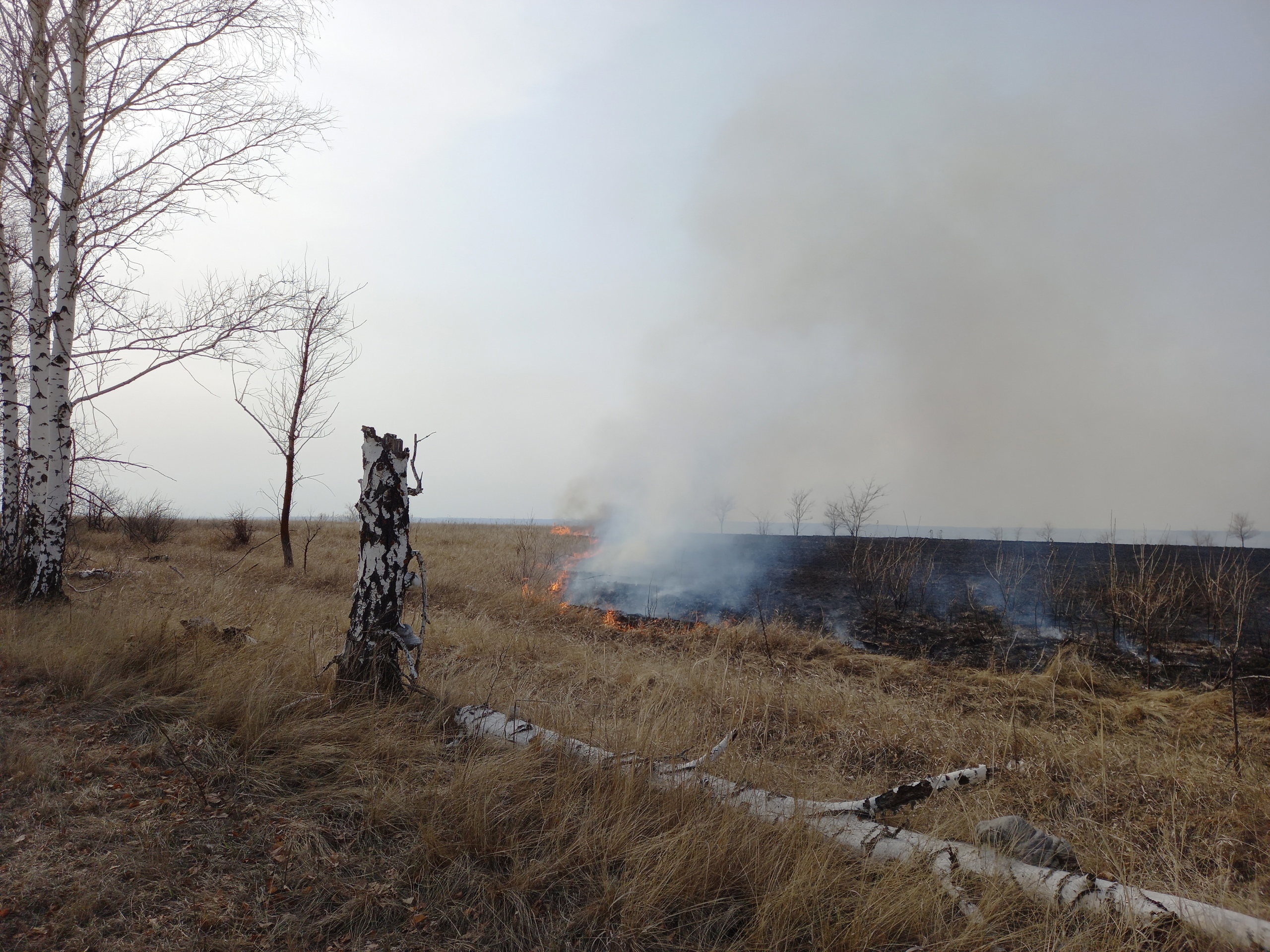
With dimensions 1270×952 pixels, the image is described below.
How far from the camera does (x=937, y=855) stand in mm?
2932

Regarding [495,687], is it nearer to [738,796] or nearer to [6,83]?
[738,796]

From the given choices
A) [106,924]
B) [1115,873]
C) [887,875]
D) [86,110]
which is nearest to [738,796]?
[887,875]

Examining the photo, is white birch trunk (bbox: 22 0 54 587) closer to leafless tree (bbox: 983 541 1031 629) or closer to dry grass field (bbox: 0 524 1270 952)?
dry grass field (bbox: 0 524 1270 952)

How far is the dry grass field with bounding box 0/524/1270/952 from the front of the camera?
241 cm

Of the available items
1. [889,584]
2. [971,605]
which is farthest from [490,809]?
[889,584]

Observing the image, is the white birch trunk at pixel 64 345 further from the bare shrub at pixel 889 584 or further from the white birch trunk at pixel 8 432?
the bare shrub at pixel 889 584

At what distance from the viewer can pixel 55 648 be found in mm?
4871

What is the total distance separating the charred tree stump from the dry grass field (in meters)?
0.41

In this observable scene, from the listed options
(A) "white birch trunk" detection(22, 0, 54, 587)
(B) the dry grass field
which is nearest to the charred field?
(B) the dry grass field

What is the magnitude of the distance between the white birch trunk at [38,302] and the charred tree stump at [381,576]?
492 cm

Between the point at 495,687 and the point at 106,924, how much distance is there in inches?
147

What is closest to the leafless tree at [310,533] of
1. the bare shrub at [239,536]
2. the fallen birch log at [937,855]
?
the bare shrub at [239,536]

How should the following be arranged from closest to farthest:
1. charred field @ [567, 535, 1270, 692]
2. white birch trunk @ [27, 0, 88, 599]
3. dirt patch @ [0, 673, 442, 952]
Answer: dirt patch @ [0, 673, 442, 952] → white birch trunk @ [27, 0, 88, 599] → charred field @ [567, 535, 1270, 692]

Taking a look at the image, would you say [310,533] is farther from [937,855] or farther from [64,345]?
[937,855]
